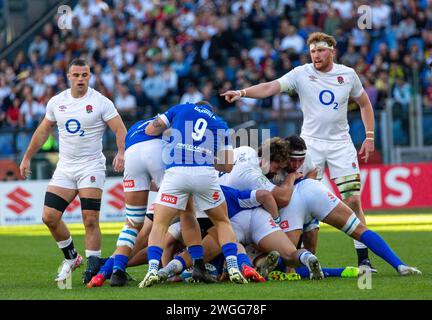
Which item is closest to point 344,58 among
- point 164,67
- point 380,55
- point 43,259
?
point 380,55

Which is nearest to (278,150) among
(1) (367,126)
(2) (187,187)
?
(2) (187,187)

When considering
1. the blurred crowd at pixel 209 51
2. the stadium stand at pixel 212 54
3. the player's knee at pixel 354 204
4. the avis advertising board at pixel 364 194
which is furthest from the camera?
the blurred crowd at pixel 209 51

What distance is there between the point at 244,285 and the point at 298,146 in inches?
76.2

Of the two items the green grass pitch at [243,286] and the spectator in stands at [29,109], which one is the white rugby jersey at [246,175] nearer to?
the green grass pitch at [243,286]

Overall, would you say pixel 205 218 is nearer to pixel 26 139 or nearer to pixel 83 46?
pixel 26 139

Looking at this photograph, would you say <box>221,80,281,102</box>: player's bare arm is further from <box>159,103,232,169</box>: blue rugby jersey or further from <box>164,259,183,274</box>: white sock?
<box>164,259,183,274</box>: white sock

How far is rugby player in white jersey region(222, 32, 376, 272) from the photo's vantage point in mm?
12195

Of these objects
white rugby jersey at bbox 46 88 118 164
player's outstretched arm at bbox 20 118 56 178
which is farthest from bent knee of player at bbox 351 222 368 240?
player's outstretched arm at bbox 20 118 56 178

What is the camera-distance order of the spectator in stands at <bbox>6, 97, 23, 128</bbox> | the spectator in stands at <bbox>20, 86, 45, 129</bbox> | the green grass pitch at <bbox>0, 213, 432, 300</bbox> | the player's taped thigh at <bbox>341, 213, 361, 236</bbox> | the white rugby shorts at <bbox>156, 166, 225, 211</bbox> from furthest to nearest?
the spectator in stands at <bbox>6, 97, 23, 128</bbox>
the spectator in stands at <bbox>20, 86, 45, 129</bbox>
the player's taped thigh at <bbox>341, 213, 361, 236</bbox>
the white rugby shorts at <bbox>156, 166, 225, 211</bbox>
the green grass pitch at <bbox>0, 213, 432, 300</bbox>

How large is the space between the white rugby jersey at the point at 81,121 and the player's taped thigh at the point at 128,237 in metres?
1.36

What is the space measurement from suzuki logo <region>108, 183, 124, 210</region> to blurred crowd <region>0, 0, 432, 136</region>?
66.0 inches

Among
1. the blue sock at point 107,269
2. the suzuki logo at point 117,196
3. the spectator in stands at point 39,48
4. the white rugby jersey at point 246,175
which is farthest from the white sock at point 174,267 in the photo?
the spectator in stands at point 39,48

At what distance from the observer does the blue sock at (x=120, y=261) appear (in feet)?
34.6

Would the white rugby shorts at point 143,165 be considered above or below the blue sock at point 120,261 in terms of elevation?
above
